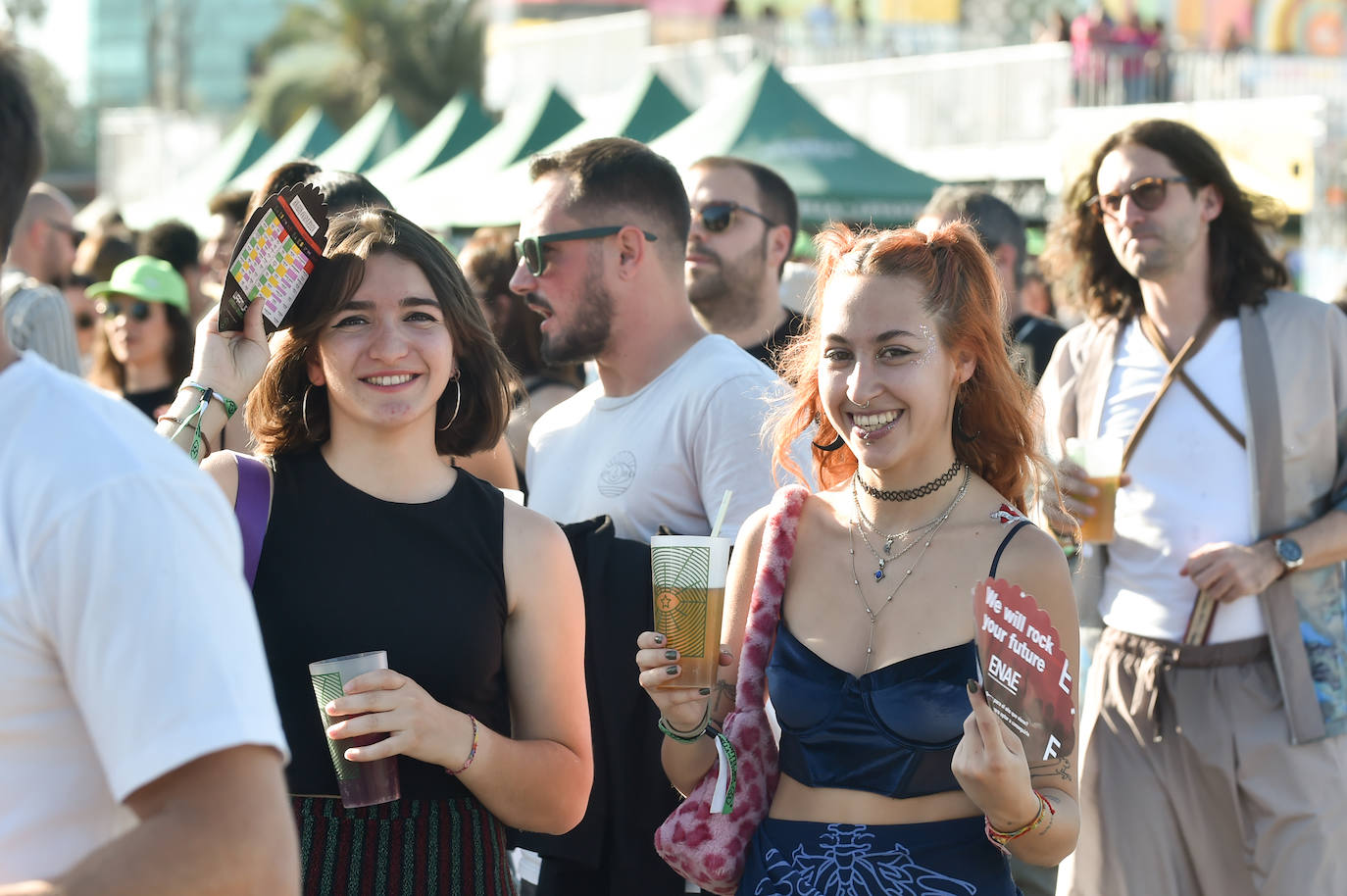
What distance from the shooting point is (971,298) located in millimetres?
2936

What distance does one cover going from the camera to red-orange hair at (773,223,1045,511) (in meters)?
2.90

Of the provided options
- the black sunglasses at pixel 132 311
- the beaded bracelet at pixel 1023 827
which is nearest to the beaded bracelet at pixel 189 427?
the beaded bracelet at pixel 1023 827

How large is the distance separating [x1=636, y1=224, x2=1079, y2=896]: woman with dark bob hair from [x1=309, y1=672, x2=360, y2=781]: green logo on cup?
497 millimetres

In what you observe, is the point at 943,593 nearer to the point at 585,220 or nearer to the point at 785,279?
the point at 585,220

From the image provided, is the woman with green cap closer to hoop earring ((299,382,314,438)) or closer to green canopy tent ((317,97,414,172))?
hoop earring ((299,382,314,438))

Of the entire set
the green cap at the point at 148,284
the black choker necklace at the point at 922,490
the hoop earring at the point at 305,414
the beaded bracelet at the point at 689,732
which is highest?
the green cap at the point at 148,284

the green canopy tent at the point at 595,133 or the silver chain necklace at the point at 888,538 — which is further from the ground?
the green canopy tent at the point at 595,133

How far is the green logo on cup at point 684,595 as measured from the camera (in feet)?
8.30

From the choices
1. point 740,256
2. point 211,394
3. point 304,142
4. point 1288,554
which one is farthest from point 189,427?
point 304,142

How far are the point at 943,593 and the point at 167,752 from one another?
66.3 inches

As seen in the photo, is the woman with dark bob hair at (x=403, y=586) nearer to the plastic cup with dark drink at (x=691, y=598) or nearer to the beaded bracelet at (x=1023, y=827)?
the plastic cup with dark drink at (x=691, y=598)

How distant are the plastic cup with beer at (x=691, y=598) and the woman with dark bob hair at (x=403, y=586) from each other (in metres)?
0.29

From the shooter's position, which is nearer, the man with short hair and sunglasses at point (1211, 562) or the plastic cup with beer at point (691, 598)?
the plastic cup with beer at point (691, 598)

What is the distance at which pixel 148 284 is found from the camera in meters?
6.45
